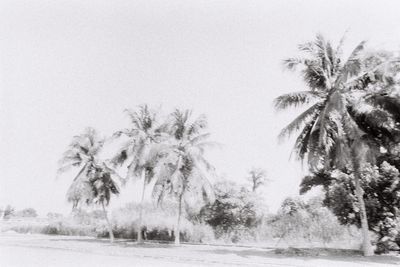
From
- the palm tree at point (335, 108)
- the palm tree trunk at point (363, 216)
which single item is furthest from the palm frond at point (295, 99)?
the palm tree trunk at point (363, 216)

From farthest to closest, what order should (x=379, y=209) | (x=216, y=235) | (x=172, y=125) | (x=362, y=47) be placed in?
1. (x=216, y=235)
2. (x=172, y=125)
3. (x=379, y=209)
4. (x=362, y=47)

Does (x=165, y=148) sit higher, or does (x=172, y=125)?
(x=172, y=125)

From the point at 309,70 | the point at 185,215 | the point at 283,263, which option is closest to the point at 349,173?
the point at 309,70

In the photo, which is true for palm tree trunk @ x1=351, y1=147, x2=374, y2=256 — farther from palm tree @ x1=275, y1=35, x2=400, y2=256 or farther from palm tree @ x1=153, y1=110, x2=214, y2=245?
palm tree @ x1=153, y1=110, x2=214, y2=245

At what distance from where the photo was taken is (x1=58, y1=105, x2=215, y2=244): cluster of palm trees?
21203mm

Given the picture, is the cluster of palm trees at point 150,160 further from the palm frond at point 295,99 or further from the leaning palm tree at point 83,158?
the palm frond at point 295,99

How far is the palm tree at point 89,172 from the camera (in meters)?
25.4

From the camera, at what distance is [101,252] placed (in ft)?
53.9

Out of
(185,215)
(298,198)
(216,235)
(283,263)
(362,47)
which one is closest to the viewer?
(283,263)

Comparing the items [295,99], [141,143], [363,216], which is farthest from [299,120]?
[141,143]

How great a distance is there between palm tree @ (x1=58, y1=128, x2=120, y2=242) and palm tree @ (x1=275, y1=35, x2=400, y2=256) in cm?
1474

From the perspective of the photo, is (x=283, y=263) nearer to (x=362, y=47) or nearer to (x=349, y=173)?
(x=349, y=173)

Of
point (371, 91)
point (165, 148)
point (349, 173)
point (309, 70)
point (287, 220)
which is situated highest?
point (309, 70)

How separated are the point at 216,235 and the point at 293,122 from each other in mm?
13198
